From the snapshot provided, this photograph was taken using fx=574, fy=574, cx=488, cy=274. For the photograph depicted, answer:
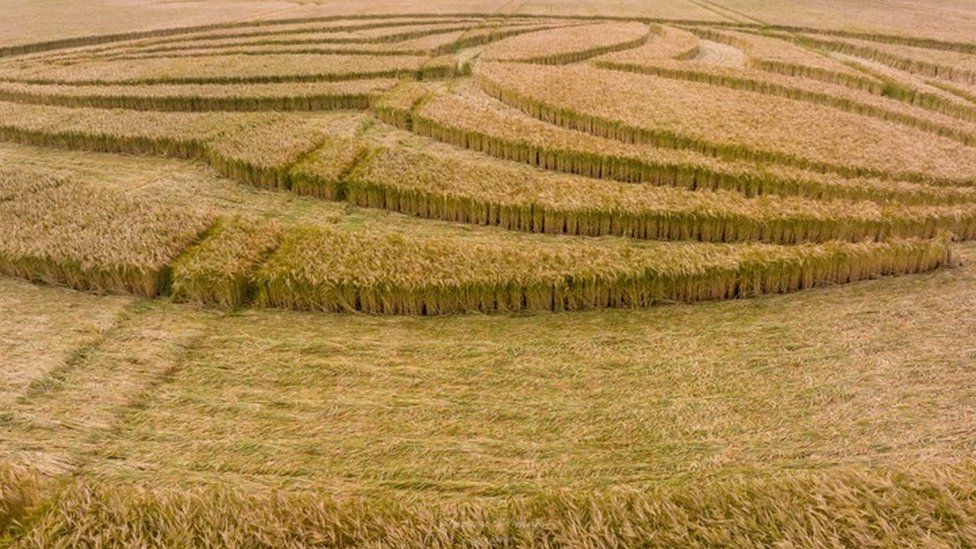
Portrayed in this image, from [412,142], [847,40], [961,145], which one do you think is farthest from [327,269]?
[847,40]

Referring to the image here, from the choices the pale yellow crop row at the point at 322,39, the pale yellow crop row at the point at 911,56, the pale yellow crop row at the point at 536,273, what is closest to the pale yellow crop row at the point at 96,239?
the pale yellow crop row at the point at 536,273

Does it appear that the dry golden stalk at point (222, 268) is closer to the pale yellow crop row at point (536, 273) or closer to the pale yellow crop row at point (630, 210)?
the pale yellow crop row at point (536, 273)

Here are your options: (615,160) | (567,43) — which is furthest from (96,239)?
(567,43)

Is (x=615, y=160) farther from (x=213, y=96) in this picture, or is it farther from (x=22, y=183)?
(x=213, y=96)

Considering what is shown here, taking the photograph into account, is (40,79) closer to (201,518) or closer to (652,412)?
(201,518)

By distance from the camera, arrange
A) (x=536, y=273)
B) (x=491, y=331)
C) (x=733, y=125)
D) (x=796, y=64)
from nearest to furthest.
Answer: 1. (x=491, y=331)
2. (x=536, y=273)
3. (x=733, y=125)
4. (x=796, y=64)
